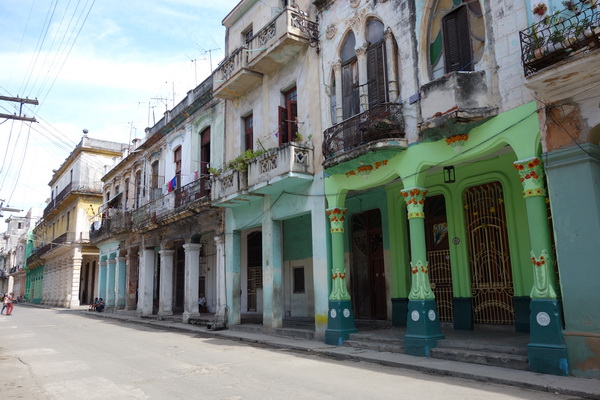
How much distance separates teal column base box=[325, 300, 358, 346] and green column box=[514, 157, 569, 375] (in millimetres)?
4597

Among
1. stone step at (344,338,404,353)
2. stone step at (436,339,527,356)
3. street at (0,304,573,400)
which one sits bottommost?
street at (0,304,573,400)

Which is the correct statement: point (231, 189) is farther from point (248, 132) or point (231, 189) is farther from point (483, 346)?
point (483, 346)

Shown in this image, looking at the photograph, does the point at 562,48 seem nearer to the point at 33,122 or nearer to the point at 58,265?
the point at 33,122

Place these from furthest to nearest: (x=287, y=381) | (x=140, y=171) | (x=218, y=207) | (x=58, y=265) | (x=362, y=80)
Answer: (x=58, y=265) → (x=140, y=171) → (x=218, y=207) → (x=362, y=80) → (x=287, y=381)

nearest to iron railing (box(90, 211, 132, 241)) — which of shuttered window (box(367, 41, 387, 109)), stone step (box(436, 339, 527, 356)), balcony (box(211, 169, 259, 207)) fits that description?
balcony (box(211, 169, 259, 207))

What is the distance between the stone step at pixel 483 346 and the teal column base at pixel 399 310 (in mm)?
3330

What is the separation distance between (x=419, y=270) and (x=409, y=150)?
2.48 metres

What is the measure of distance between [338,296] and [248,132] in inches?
282

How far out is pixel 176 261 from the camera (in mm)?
25203

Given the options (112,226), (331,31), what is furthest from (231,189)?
(112,226)

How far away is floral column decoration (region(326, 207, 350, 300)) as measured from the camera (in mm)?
11328

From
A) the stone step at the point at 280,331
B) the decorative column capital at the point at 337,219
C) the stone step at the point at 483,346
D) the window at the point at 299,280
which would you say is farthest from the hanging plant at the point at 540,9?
the window at the point at 299,280

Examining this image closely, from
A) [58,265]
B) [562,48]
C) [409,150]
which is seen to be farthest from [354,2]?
[58,265]

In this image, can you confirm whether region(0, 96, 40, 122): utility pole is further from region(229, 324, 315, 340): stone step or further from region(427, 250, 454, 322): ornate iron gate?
region(427, 250, 454, 322): ornate iron gate
